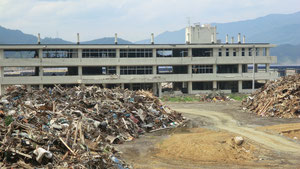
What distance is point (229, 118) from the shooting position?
111 feet

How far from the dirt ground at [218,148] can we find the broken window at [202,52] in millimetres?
32030

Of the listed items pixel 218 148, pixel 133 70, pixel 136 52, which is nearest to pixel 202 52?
pixel 136 52

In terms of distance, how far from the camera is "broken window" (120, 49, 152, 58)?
57.8 meters

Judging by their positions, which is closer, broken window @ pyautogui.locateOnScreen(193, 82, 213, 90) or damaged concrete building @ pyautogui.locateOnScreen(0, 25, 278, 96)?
damaged concrete building @ pyautogui.locateOnScreen(0, 25, 278, 96)

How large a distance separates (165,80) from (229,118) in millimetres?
24769

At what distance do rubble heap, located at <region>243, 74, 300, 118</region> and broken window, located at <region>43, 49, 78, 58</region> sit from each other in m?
30.3

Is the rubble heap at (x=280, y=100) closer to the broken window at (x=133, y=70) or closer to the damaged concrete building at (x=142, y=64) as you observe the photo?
the damaged concrete building at (x=142, y=64)

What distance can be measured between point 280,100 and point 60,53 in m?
36.2

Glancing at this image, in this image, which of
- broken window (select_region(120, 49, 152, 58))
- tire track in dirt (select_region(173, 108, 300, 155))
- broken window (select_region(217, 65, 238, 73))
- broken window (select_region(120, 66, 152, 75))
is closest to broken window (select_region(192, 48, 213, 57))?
broken window (select_region(217, 65, 238, 73))

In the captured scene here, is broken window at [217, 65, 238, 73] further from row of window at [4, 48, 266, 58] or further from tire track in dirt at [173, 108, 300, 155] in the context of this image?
tire track in dirt at [173, 108, 300, 155]

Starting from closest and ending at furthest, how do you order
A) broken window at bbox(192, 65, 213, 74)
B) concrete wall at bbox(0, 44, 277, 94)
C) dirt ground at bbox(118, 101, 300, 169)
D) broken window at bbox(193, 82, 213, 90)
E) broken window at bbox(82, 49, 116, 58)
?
dirt ground at bbox(118, 101, 300, 169), concrete wall at bbox(0, 44, 277, 94), broken window at bbox(82, 49, 116, 58), broken window at bbox(192, 65, 213, 74), broken window at bbox(193, 82, 213, 90)

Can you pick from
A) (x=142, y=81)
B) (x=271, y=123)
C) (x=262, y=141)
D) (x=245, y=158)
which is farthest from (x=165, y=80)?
(x=245, y=158)

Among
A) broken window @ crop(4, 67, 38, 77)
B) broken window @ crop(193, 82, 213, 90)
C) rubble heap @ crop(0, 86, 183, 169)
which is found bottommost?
rubble heap @ crop(0, 86, 183, 169)

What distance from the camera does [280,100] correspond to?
34.6m
